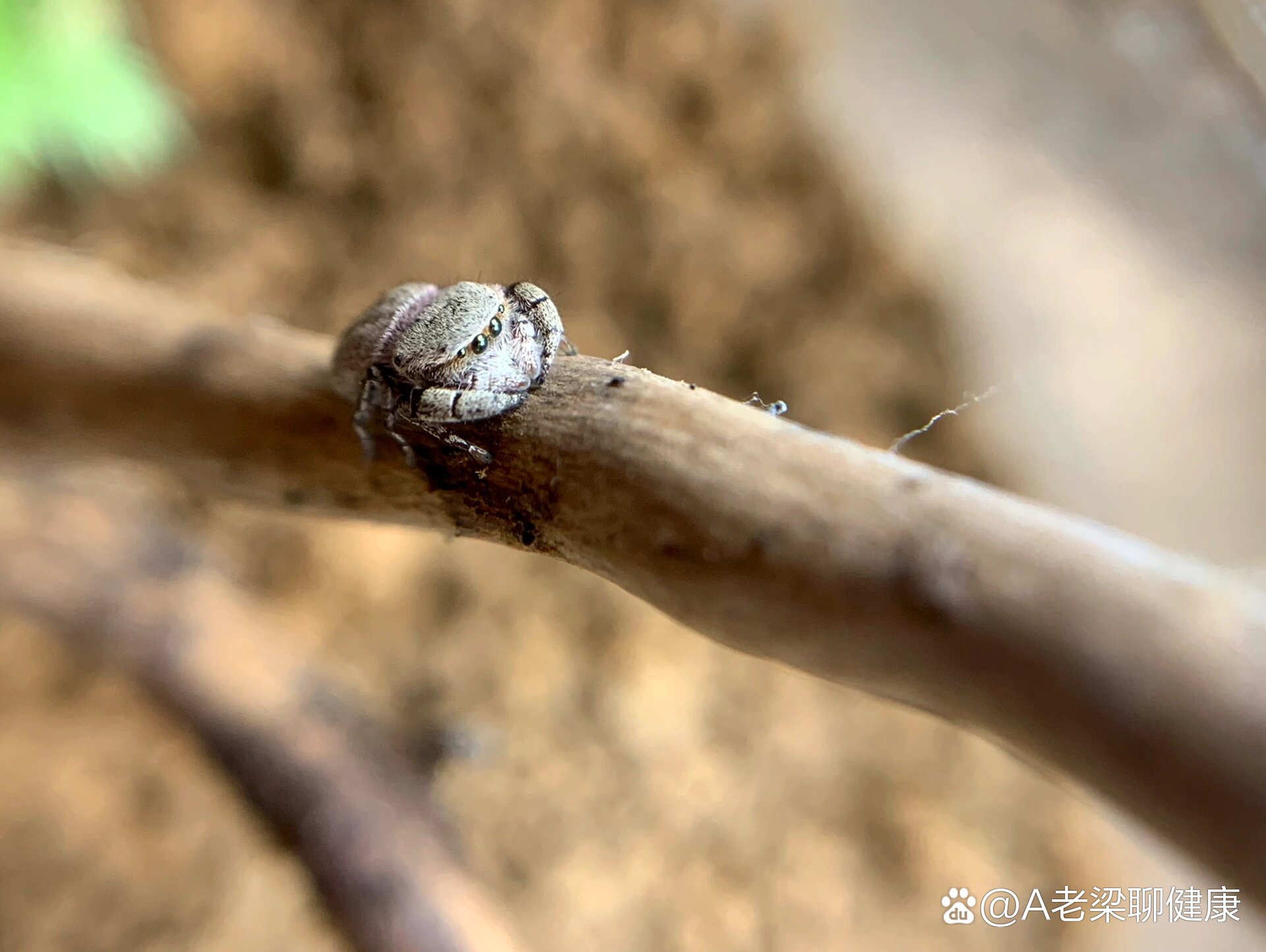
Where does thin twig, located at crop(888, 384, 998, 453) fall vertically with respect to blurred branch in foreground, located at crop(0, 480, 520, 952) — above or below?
above

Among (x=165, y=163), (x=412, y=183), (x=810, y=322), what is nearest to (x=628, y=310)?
(x=810, y=322)

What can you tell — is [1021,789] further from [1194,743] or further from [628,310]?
[1194,743]

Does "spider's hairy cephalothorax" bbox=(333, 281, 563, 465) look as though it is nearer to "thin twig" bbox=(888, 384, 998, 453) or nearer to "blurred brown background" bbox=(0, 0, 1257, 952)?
"thin twig" bbox=(888, 384, 998, 453)

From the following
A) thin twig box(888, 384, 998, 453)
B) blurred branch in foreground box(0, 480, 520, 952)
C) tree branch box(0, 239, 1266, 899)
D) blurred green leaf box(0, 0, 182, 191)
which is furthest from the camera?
blurred green leaf box(0, 0, 182, 191)

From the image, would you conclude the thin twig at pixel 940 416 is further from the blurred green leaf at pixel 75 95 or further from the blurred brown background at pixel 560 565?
the blurred green leaf at pixel 75 95

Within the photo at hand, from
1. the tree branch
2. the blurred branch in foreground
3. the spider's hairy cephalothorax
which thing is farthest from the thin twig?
the blurred branch in foreground

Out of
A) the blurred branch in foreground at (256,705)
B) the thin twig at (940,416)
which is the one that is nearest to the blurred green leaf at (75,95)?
the blurred branch in foreground at (256,705)
